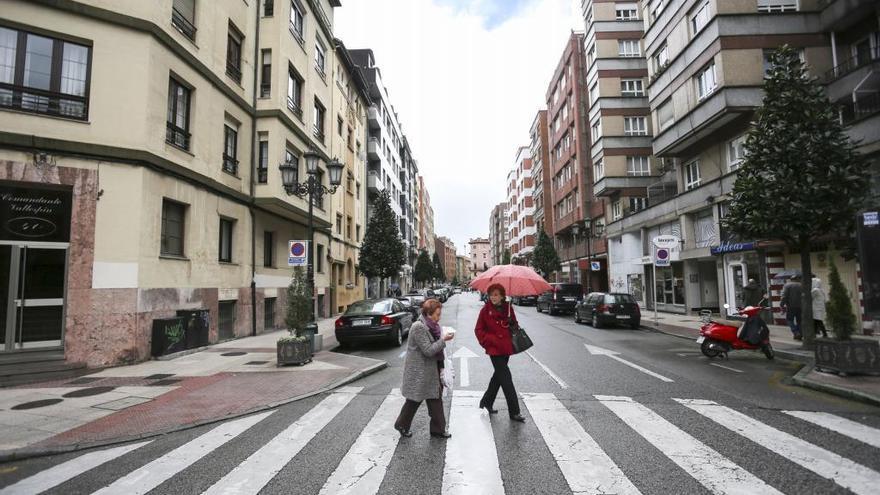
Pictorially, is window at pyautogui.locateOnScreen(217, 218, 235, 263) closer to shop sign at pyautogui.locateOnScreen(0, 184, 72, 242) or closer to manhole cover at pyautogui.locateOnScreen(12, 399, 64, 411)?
shop sign at pyautogui.locateOnScreen(0, 184, 72, 242)

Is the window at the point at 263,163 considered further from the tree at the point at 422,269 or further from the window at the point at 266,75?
the tree at the point at 422,269

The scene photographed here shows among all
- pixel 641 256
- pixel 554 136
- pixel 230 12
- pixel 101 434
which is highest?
pixel 554 136

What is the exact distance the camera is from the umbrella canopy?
20.9 feet

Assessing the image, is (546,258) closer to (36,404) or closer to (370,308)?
(370,308)

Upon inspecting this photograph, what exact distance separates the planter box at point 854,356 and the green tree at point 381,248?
25.1 metres

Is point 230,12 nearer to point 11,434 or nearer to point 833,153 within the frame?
point 11,434

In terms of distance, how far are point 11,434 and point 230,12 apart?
14.2m

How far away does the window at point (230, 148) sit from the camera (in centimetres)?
1488

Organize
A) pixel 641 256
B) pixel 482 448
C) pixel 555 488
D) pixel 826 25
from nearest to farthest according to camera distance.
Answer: pixel 555 488 → pixel 482 448 → pixel 826 25 → pixel 641 256

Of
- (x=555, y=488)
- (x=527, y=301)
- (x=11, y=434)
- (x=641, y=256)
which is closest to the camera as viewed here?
(x=555, y=488)

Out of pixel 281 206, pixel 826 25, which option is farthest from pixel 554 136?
pixel 281 206

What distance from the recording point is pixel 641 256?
92.4 ft

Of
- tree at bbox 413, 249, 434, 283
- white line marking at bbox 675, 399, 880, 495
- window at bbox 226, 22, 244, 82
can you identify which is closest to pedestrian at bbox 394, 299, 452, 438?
white line marking at bbox 675, 399, 880, 495

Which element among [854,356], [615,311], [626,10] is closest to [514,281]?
[854,356]
